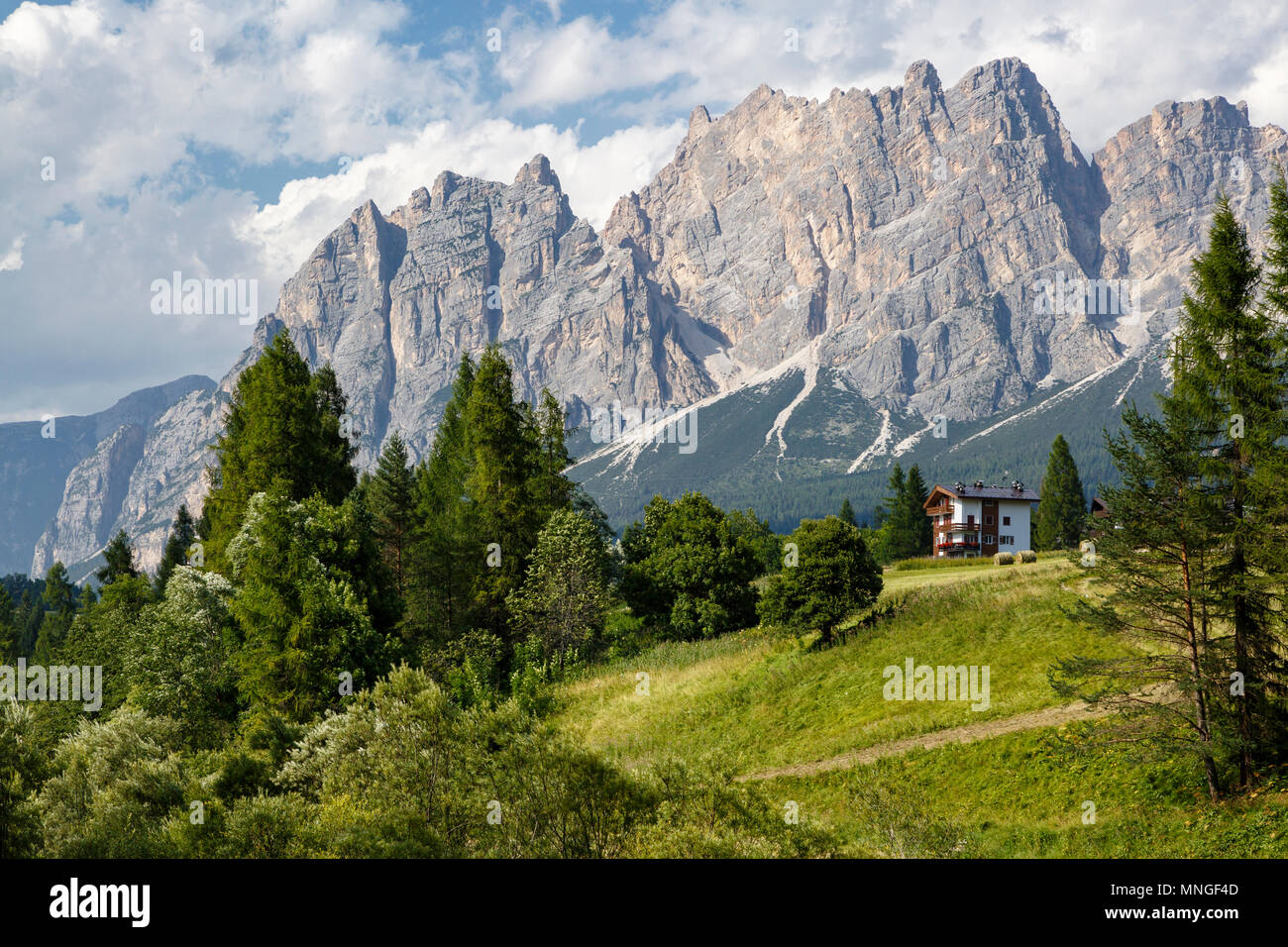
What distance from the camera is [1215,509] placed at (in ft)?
80.8

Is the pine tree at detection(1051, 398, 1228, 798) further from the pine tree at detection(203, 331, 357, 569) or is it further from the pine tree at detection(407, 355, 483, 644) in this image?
the pine tree at detection(203, 331, 357, 569)

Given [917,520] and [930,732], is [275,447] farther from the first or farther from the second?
[917,520]

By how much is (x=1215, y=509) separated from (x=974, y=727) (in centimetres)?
1193

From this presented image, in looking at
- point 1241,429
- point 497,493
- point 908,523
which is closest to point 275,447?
point 497,493

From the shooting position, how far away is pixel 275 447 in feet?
157

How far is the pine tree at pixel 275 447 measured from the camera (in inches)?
1874

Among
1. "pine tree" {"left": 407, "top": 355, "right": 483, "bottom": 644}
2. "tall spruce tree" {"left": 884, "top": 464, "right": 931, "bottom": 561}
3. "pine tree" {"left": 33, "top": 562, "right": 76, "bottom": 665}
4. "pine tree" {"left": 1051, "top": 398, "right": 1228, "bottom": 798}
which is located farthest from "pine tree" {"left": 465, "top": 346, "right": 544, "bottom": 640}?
"pine tree" {"left": 33, "top": 562, "right": 76, "bottom": 665}

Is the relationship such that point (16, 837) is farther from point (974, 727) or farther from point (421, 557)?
point (421, 557)

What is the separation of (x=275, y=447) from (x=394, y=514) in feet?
43.6

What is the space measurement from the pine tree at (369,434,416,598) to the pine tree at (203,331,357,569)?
21.4 ft

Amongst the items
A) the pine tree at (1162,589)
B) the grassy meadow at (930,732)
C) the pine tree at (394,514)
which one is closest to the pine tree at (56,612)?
the pine tree at (394,514)

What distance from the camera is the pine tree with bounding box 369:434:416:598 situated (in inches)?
2249

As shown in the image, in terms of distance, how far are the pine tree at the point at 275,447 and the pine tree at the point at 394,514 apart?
21.4 feet
